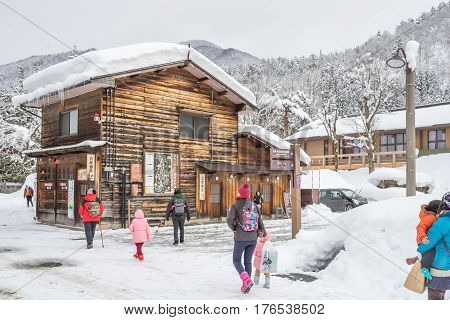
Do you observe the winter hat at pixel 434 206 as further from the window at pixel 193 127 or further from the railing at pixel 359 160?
the railing at pixel 359 160

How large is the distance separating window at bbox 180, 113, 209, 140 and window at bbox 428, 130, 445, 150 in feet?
82.3

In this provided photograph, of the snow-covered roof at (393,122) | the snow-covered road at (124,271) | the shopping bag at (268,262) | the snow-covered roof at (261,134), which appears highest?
the snow-covered roof at (393,122)

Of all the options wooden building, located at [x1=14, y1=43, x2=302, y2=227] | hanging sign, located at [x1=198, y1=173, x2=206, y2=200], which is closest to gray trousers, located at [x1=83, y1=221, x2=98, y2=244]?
wooden building, located at [x1=14, y1=43, x2=302, y2=227]

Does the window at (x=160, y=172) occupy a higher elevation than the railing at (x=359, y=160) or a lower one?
lower

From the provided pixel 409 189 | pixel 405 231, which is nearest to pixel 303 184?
pixel 409 189

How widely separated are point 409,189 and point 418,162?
2861 cm

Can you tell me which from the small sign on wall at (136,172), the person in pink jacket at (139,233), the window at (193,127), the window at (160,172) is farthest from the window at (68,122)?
the person in pink jacket at (139,233)

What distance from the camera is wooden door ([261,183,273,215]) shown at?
2444 centimetres

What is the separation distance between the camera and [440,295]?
514 centimetres

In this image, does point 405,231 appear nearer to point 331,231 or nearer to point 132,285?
point 331,231

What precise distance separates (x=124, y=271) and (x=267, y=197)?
16.2 metres

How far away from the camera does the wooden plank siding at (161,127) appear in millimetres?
18094

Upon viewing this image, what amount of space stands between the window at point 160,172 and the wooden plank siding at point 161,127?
0.77 ft
